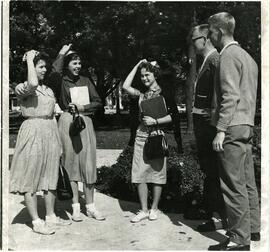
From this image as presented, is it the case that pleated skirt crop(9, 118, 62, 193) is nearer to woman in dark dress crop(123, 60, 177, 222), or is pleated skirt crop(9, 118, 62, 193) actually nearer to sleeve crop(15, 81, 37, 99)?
sleeve crop(15, 81, 37, 99)

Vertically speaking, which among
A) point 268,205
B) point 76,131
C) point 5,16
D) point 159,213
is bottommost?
point 159,213

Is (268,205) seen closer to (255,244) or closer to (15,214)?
(255,244)

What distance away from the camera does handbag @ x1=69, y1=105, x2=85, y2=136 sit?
448 cm

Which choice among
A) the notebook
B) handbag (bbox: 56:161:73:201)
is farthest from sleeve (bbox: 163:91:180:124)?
handbag (bbox: 56:161:73:201)

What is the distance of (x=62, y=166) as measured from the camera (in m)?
4.52

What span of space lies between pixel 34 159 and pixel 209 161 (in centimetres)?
181

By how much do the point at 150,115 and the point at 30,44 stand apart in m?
10.5

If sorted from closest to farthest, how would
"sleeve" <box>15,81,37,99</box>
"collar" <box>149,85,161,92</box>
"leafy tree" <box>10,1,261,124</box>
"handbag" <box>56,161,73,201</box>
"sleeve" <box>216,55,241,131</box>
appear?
"sleeve" <box>216,55,241,131</box>
"sleeve" <box>15,81,37,99</box>
"handbag" <box>56,161,73,201</box>
"collar" <box>149,85,161,92</box>
"leafy tree" <box>10,1,261,124</box>

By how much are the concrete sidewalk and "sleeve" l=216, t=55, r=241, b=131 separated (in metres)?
1.21

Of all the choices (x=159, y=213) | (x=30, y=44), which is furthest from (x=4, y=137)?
(x=30, y=44)

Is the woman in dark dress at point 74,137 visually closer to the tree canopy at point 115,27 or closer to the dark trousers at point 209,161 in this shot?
the dark trousers at point 209,161

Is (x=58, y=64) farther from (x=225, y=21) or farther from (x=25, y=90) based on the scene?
(x=225, y=21)

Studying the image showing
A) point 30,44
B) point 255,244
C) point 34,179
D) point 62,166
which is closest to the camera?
point 255,244

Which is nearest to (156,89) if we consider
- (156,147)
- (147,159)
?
(156,147)
